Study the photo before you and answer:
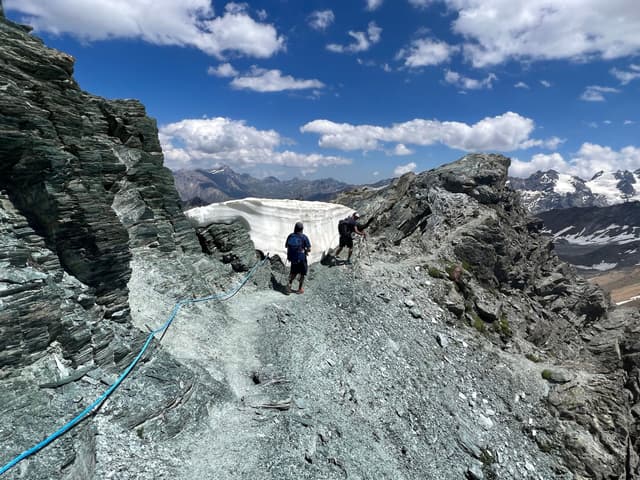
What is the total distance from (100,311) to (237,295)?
821 centimetres

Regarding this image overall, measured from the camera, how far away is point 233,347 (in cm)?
1498

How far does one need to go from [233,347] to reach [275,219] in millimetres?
11269

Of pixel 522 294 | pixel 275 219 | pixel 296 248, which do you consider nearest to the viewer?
pixel 296 248

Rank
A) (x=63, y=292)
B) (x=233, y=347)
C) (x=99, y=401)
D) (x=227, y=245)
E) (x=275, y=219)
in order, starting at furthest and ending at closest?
(x=275, y=219) → (x=227, y=245) → (x=233, y=347) → (x=63, y=292) → (x=99, y=401)

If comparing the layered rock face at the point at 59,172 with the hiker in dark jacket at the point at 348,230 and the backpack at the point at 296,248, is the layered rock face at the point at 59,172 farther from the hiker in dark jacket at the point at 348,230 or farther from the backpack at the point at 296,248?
the hiker in dark jacket at the point at 348,230

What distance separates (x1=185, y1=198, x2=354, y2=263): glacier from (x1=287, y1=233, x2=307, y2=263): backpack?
4.02m

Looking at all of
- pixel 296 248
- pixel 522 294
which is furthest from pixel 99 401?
pixel 522 294

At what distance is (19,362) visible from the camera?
8742 mm

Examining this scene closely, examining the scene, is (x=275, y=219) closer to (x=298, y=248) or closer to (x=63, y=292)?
(x=298, y=248)

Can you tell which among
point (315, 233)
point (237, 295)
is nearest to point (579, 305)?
point (315, 233)

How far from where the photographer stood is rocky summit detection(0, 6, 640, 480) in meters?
9.43

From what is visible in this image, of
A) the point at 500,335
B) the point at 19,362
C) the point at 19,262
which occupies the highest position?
the point at 19,262

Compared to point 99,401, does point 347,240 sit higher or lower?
higher

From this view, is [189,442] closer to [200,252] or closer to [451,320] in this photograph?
[200,252]
